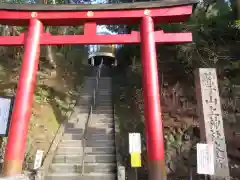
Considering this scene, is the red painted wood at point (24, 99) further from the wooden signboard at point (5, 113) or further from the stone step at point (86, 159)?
the stone step at point (86, 159)

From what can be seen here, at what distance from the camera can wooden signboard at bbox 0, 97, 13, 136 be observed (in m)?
6.09

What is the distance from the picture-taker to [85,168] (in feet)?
23.5

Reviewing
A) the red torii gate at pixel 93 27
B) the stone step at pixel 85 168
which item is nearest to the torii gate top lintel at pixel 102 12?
the red torii gate at pixel 93 27

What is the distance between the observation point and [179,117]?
28.3ft

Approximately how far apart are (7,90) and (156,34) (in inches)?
258

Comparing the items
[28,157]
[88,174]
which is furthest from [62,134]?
[88,174]

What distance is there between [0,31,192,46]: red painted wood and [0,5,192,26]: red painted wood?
1.89ft

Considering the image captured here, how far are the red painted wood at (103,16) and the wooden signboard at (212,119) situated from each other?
2403 millimetres

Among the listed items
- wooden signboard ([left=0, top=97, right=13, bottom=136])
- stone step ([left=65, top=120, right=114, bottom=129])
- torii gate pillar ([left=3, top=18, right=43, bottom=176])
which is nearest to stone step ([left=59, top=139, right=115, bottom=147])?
stone step ([left=65, top=120, right=114, bottom=129])

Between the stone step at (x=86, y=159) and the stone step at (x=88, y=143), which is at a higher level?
the stone step at (x=88, y=143)

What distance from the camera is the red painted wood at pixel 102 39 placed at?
7398mm

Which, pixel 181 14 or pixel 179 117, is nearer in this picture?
pixel 181 14

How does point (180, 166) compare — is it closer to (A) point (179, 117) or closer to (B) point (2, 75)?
(A) point (179, 117)

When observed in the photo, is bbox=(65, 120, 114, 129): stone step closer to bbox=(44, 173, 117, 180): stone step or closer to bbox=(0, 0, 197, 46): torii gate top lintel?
bbox=(44, 173, 117, 180): stone step
